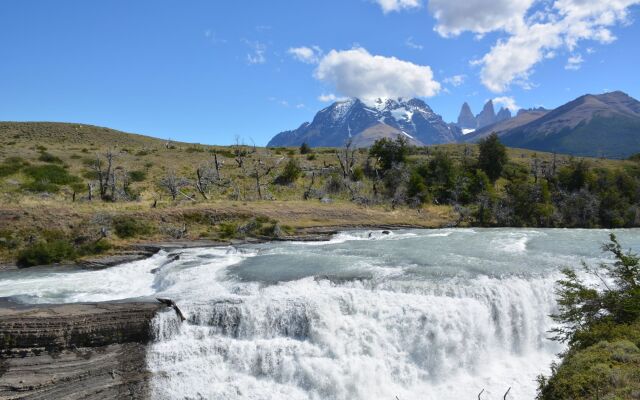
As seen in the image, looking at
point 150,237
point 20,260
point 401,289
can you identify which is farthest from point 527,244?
point 20,260

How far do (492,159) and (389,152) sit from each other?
15159mm

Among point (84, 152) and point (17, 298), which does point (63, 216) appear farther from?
point (84, 152)

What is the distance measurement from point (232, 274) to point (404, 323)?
9228mm

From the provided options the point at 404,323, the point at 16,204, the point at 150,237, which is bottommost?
the point at 404,323

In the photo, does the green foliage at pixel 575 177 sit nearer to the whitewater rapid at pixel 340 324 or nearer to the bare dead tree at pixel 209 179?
the whitewater rapid at pixel 340 324

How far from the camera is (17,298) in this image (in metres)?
19.0

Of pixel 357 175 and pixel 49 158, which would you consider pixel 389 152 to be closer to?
pixel 357 175

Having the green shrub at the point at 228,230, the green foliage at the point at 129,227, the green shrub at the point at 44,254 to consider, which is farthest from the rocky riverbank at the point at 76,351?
the green shrub at the point at 228,230

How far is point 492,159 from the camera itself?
201 feet

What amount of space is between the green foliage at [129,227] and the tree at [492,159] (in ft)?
158

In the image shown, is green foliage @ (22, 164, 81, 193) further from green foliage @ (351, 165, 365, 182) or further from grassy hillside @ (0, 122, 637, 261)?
green foliage @ (351, 165, 365, 182)

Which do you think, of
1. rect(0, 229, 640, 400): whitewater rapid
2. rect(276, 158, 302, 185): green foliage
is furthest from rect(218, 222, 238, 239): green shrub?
rect(276, 158, 302, 185): green foliage

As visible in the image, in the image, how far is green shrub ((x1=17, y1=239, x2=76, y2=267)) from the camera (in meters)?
25.5

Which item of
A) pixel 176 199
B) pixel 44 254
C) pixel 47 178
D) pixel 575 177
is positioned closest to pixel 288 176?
pixel 176 199
